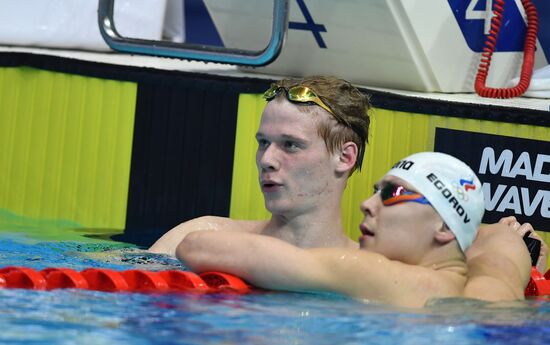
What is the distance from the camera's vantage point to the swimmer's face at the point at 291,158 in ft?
12.5

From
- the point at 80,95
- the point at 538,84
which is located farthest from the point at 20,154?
the point at 538,84

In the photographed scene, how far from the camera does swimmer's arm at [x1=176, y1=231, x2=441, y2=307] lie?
3.16m

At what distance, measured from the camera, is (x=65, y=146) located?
18.1 ft

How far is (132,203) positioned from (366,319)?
96.7 inches

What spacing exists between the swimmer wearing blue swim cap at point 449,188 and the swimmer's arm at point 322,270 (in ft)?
0.64

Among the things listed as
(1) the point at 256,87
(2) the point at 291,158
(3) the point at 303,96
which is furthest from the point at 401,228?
(1) the point at 256,87

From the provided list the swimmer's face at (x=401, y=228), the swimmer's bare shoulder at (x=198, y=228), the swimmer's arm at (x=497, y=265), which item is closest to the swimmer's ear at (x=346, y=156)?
the swimmer's bare shoulder at (x=198, y=228)

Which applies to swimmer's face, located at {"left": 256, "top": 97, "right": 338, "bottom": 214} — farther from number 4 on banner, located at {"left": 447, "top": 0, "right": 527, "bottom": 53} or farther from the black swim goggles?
number 4 on banner, located at {"left": 447, "top": 0, "right": 527, "bottom": 53}

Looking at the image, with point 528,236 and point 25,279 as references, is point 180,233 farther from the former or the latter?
point 528,236

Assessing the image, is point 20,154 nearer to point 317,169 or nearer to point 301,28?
point 301,28

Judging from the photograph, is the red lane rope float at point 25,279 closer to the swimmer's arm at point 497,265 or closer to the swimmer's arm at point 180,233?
the swimmer's arm at point 180,233

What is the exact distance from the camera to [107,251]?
15.0 ft

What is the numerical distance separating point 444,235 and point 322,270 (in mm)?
357

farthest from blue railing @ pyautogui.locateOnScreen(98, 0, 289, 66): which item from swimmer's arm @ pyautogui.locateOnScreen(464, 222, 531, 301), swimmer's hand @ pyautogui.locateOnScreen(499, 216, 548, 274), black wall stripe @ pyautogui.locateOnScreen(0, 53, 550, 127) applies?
swimmer's arm @ pyautogui.locateOnScreen(464, 222, 531, 301)
